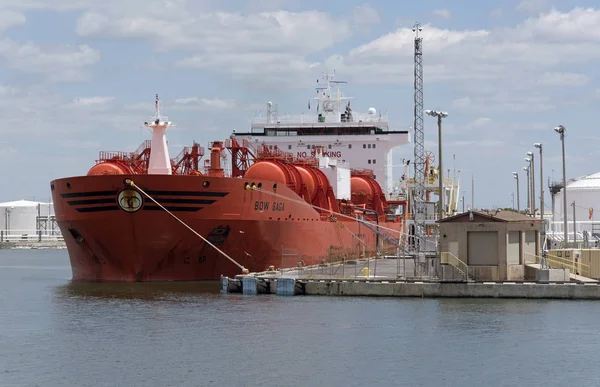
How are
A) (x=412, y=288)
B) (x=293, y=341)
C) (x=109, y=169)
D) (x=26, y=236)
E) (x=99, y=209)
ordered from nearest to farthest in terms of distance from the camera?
1. (x=293, y=341)
2. (x=412, y=288)
3. (x=99, y=209)
4. (x=109, y=169)
5. (x=26, y=236)

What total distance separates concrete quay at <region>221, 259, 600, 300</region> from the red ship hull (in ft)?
8.33

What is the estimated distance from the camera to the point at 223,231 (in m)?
34.3

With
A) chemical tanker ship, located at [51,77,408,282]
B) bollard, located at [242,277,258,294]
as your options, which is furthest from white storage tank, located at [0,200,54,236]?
bollard, located at [242,277,258,294]

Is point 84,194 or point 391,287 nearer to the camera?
point 391,287

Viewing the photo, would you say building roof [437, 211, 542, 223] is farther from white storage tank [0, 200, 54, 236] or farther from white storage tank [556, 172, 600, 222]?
white storage tank [0, 200, 54, 236]

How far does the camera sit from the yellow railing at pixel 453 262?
94.6 feet

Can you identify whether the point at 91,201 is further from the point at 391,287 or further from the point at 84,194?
the point at 391,287

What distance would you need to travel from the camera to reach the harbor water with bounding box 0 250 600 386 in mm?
19250

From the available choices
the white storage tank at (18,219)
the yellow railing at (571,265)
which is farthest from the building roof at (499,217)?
the white storage tank at (18,219)

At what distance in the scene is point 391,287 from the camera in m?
29.3

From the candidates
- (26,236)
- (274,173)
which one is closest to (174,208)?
(274,173)

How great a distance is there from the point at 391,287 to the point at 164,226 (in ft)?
26.8

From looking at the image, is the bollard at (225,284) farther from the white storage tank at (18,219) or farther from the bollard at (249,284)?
the white storage tank at (18,219)

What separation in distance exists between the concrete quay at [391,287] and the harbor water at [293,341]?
285 millimetres
